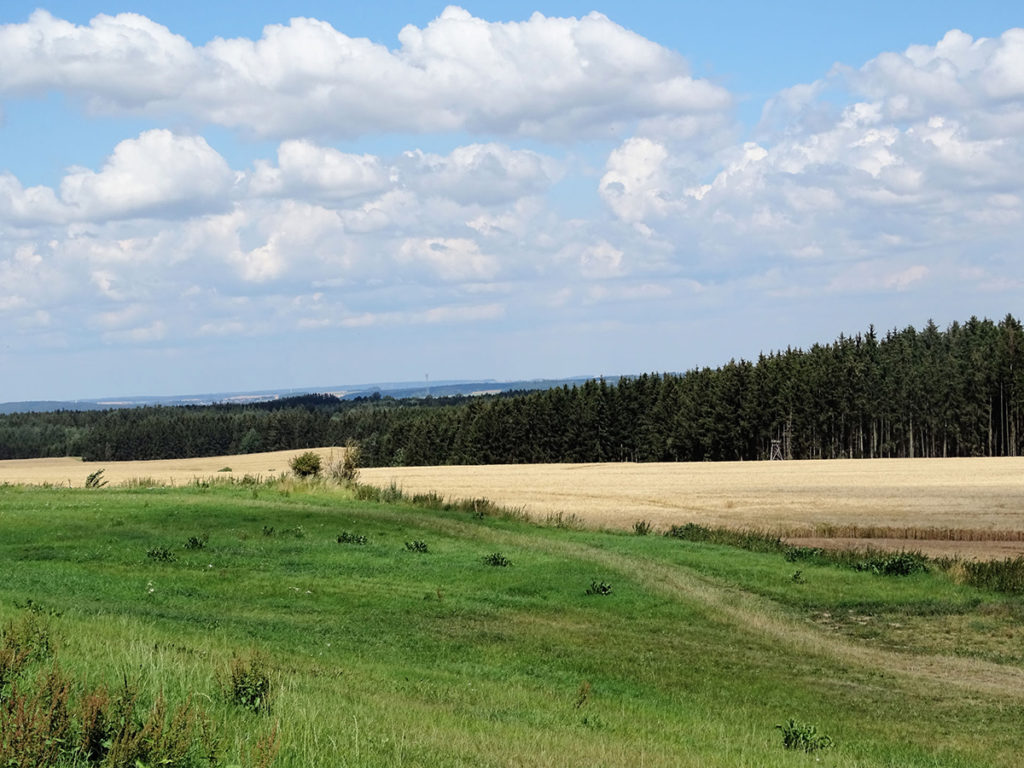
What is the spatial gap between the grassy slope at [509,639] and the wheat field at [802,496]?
14224mm

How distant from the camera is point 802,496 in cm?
6506

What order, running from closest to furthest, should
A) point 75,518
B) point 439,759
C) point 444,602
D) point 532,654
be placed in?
point 439,759, point 532,654, point 444,602, point 75,518

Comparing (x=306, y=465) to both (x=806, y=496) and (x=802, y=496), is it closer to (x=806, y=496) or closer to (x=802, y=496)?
(x=802, y=496)

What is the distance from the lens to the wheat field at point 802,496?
4488cm

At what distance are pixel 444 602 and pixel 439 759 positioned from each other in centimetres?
1363

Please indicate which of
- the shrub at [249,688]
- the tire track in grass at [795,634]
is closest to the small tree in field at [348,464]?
the tire track in grass at [795,634]

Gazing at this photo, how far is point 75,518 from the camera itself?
30.9m

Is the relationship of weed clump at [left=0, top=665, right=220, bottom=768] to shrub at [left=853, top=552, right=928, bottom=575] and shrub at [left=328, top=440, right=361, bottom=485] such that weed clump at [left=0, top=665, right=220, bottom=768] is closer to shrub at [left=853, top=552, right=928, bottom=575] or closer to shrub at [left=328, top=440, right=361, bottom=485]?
shrub at [left=853, top=552, right=928, bottom=575]

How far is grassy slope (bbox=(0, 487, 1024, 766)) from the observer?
10523 mm

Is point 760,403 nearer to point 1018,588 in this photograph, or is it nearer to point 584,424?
point 584,424

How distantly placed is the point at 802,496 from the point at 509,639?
1963 inches

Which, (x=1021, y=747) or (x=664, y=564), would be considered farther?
(x=664, y=564)

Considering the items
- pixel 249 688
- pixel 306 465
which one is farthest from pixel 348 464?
pixel 249 688

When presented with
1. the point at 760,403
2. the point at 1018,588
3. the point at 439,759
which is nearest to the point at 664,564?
the point at 1018,588
